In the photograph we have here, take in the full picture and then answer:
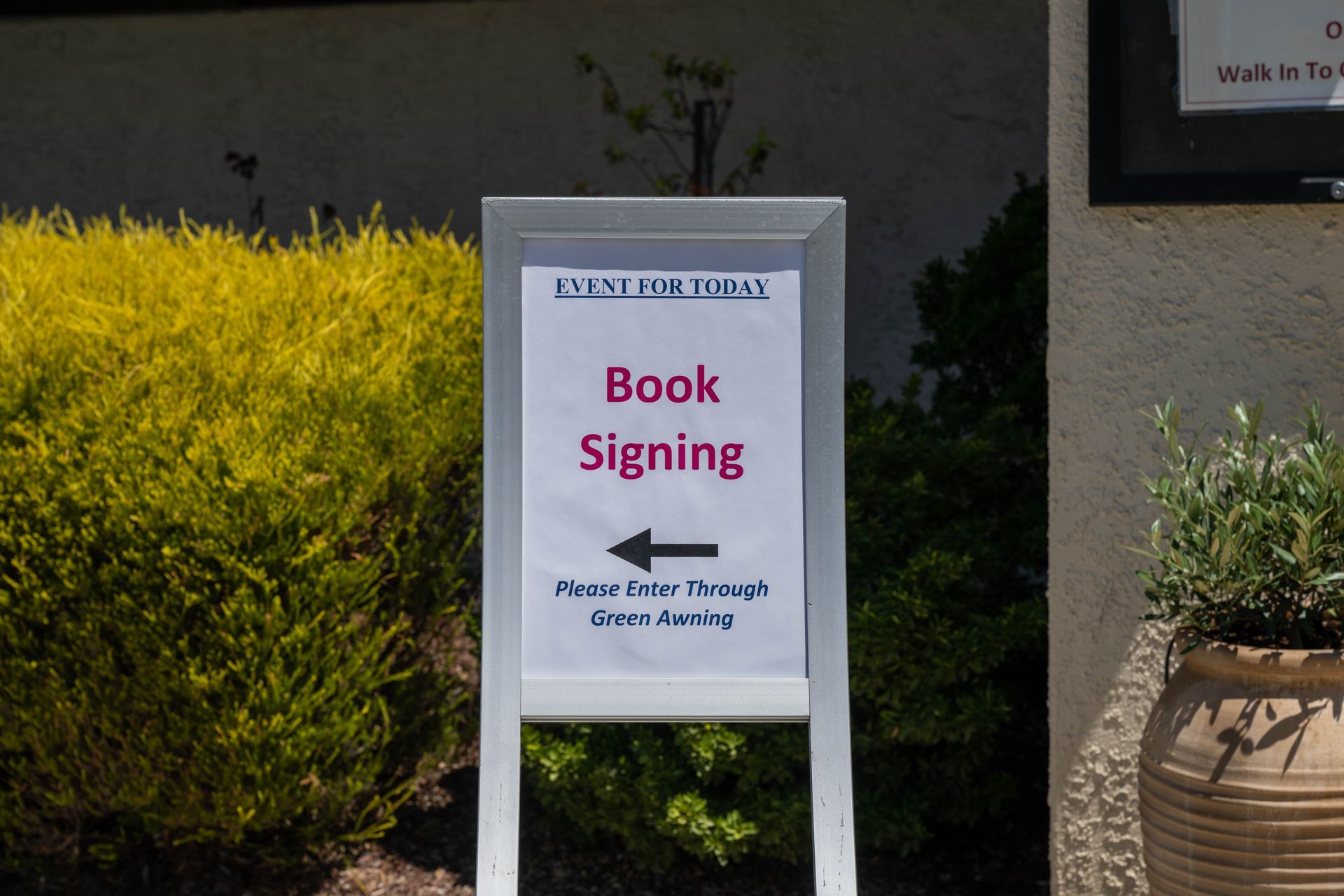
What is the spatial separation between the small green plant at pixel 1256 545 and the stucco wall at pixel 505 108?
9.74ft

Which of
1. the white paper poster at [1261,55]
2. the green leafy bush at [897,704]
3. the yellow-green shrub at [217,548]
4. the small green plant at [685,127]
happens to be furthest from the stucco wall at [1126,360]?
the small green plant at [685,127]

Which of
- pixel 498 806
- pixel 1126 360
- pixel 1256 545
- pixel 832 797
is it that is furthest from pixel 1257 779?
pixel 498 806

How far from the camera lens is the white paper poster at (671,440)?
2217 mm

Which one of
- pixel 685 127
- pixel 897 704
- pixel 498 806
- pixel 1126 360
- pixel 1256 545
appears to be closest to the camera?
pixel 498 806

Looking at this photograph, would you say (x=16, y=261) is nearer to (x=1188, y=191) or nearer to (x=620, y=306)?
(x=620, y=306)

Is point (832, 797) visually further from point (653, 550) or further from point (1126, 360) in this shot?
point (1126, 360)

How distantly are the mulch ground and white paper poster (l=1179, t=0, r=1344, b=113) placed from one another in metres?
1.98

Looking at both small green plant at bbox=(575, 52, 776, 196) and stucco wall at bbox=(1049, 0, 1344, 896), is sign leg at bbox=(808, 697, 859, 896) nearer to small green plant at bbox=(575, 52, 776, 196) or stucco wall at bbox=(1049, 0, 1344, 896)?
stucco wall at bbox=(1049, 0, 1344, 896)

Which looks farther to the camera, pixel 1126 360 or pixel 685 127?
pixel 685 127

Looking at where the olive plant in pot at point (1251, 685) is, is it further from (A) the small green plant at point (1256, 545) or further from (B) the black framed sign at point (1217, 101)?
(B) the black framed sign at point (1217, 101)

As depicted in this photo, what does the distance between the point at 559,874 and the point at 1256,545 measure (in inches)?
78.4

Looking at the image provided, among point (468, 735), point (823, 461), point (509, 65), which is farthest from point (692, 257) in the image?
point (509, 65)

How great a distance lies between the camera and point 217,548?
113 inches

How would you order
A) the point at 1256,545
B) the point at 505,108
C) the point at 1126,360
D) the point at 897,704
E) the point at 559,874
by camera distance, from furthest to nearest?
the point at 505,108 → the point at 559,874 → the point at 897,704 → the point at 1126,360 → the point at 1256,545
